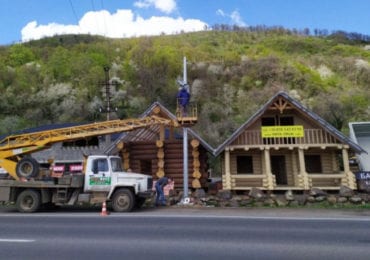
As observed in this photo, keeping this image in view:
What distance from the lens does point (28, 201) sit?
16.1 metres

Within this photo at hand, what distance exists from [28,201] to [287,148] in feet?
48.5

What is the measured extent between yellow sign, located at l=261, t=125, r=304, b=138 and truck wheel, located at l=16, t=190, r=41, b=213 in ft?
42.7

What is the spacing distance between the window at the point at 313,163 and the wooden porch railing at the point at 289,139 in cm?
219

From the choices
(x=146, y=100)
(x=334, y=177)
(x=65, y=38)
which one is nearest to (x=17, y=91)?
(x=146, y=100)

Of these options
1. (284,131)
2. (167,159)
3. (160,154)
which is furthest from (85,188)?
(284,131)

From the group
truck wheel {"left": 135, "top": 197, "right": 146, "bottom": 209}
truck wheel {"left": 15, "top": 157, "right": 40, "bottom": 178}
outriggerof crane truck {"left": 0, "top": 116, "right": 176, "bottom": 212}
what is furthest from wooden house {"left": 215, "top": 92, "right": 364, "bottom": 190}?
truck wheel {"left": 15, "top": 157, "right": 40, "bottom": 178}

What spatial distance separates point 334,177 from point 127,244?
52.0 feet

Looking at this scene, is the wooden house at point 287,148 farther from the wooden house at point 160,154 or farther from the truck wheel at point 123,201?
the truck wheel at point 123,201

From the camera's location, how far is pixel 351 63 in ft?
254

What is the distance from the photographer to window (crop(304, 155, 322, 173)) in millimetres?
22469

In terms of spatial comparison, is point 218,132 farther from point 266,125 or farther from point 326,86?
point 326,86

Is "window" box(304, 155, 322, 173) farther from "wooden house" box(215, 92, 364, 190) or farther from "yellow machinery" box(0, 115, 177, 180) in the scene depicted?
"yellow machinery" box(0, 115, 177, 180)

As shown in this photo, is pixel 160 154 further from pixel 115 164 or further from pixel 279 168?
pixel 279 168

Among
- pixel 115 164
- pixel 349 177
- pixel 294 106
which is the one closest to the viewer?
pixel 115 164
